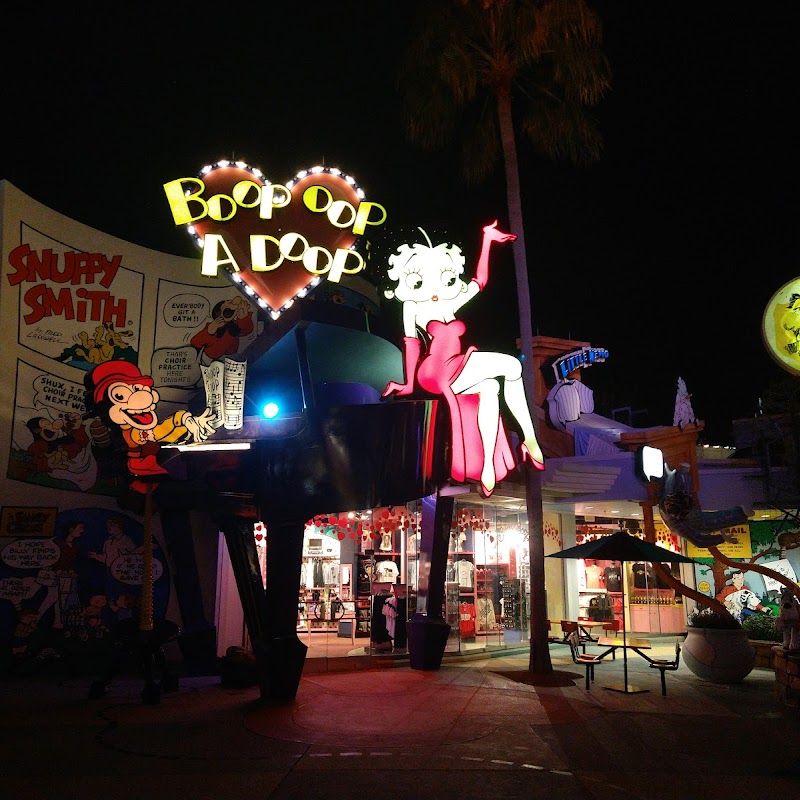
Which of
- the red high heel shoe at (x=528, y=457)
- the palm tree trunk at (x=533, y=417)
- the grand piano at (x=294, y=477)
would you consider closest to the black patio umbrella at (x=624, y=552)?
the palm tree trunk at (x=533, y=417)

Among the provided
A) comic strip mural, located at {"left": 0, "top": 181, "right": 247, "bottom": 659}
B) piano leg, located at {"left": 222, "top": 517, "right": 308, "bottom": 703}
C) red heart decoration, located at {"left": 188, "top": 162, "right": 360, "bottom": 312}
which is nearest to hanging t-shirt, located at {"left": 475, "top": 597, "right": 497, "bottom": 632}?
comic strip mural, located at {"left": 0, "top": 181, "right": 247, "bottom": 659}

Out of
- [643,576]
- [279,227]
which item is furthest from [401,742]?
[643,576]

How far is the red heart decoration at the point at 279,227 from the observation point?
12.7 m

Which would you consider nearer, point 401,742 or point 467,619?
point 401,742

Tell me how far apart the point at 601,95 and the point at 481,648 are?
1206 cm

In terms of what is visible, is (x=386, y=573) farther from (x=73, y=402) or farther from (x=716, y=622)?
(x=73, y=402)

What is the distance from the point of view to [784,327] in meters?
14.8

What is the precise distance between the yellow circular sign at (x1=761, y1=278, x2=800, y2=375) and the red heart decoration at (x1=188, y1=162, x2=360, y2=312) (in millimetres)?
8540

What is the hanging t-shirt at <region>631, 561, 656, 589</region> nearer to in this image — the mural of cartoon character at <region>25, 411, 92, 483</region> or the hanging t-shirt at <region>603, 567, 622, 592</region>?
the hanging t-shirt at <region>603, 567, 622, 592</region>

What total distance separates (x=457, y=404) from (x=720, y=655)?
21.4 feet

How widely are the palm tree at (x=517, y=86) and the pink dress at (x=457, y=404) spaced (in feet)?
5.66

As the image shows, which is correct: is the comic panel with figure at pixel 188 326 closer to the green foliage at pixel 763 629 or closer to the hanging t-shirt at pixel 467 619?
the hanging t-shirt at pixel 467 619

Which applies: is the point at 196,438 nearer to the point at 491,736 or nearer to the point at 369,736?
the point at 369,736

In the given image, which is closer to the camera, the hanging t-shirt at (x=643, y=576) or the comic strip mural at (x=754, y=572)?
the comic strip mural at (x=754, y=572)
